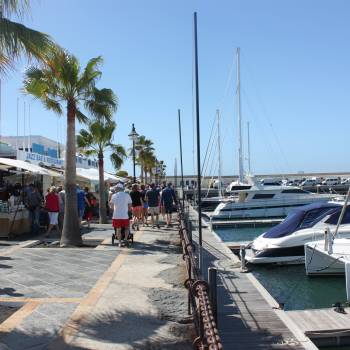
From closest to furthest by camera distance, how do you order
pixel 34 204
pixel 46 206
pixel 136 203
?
pixel 46 206 < pixel 34 204 < pixel 136 203

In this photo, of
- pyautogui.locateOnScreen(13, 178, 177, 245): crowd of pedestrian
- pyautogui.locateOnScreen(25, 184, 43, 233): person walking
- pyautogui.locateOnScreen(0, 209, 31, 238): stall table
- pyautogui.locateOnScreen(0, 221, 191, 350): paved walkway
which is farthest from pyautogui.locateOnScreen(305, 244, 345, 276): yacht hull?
pyautogui.locateOnScreen(0, 209, 31, 238): stall table

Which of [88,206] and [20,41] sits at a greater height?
[20,41]

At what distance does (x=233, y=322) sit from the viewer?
8.18m

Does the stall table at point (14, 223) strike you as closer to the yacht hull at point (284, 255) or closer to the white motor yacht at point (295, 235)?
the white motor yacht at point (295, 235)

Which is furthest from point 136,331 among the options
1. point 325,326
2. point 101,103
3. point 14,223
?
point 14,223

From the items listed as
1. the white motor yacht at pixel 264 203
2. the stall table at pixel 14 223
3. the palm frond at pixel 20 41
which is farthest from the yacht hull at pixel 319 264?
the white motor yacht at pixel 264 203

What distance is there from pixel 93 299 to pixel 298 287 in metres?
8.89

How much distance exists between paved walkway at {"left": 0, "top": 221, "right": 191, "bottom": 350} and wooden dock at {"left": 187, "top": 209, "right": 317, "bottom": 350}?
88 centimetres

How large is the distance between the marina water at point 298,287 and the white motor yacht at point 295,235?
35cm

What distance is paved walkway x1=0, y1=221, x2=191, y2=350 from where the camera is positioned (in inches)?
232

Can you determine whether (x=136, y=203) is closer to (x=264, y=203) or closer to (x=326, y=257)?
(x=326, y=257)

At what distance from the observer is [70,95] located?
13914 mm

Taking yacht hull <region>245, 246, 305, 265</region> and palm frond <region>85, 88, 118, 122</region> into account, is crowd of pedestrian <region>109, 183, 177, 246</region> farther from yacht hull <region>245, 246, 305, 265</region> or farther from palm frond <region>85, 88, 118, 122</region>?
yacht hull <region>245, 246, 305, 265</region>

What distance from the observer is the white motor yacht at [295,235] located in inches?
669
